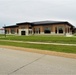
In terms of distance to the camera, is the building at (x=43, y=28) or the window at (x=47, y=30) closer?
the building at (x=43, y=28)

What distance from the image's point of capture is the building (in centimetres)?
5778

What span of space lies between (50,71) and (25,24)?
58826mm

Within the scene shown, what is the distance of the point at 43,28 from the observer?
61406 millimetres

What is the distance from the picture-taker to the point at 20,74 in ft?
19.3

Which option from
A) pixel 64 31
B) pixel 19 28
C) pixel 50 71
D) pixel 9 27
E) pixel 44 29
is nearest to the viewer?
pixel 50 71

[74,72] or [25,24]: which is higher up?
[25,24]

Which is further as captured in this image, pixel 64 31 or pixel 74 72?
pixel 64 31

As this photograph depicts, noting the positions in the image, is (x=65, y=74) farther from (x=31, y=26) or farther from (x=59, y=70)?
(x=31, y=26)

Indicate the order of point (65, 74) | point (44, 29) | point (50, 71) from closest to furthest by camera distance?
1. point (65, 74)
2. point (50, 71)
3. point (44, 29)

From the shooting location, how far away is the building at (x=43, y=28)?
5778 cm

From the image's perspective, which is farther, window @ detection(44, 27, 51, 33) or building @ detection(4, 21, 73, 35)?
window @ detection(44, 27, 51, 33)

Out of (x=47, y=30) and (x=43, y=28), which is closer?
(x=47, y=30)

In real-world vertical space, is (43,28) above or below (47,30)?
above

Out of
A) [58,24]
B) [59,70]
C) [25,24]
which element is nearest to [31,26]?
[25,24]
